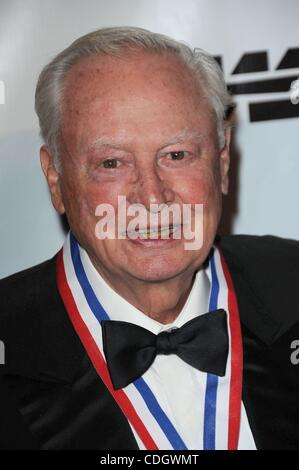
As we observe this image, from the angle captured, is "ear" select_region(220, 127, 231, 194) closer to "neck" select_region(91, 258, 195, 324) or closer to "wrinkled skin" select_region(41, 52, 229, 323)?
"wrinkled skin" select_region(41, 52, 229, 323)

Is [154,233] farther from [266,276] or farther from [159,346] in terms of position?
[266,276]

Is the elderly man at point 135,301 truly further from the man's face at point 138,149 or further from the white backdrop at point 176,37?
the white backdrop at point 176,37

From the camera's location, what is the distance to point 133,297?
192 cm

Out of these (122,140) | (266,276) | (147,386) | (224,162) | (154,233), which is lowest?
(147,386)

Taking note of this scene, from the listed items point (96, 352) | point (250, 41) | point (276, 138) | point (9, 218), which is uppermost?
point (250, 41)

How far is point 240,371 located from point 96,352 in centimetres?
35

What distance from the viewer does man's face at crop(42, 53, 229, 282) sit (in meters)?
1.78

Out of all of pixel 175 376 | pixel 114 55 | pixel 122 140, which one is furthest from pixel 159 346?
pixel 114 55

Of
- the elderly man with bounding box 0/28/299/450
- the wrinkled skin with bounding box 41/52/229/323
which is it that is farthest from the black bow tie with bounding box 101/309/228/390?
the wrinkled skin with bounding box 41/52/229/323

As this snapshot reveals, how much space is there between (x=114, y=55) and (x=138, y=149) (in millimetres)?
229

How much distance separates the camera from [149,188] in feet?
5.74

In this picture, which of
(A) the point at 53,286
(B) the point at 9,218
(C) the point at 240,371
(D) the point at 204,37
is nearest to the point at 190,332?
(C) the point at 240,371
